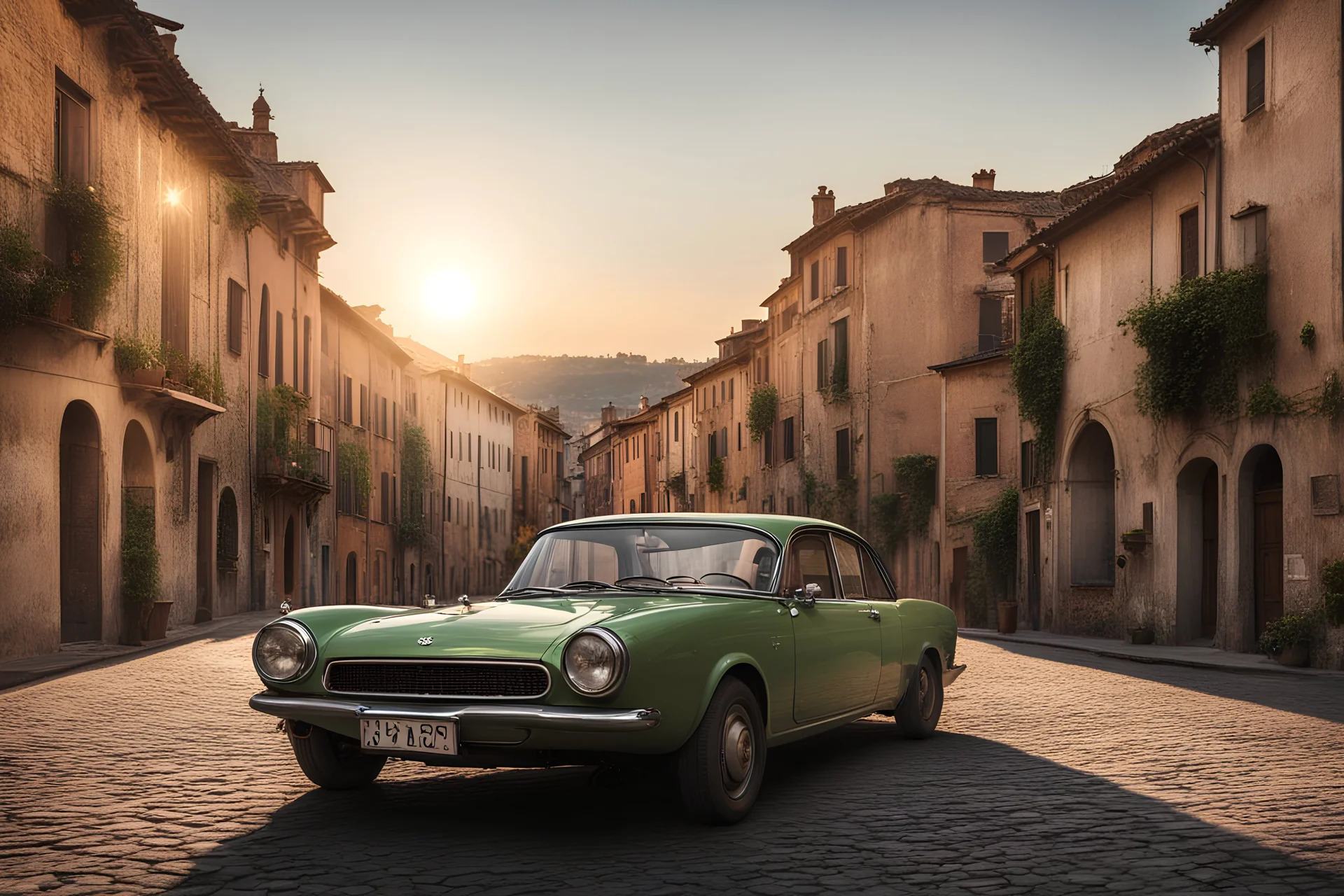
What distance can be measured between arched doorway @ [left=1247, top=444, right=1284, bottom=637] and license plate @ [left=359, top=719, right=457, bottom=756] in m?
17.1

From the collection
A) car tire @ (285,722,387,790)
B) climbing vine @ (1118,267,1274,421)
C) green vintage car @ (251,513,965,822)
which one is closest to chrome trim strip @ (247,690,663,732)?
green vintage car @ (251,513,965,822)

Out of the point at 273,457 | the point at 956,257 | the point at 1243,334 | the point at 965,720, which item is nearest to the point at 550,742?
the point at 965,720

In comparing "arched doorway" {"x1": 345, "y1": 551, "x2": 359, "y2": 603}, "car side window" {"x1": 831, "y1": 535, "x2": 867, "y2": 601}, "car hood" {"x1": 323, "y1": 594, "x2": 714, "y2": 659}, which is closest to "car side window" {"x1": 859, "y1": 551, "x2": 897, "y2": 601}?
"car side window" {"x1": 831, "y1": 535, "x2": 867, "y2": 601}

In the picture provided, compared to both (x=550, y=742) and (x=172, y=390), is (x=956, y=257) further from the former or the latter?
(x=550, y=742)

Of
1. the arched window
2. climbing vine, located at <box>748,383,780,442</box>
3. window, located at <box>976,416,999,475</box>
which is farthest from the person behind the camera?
climbing vine, located at <box>748,383,780,442</box>

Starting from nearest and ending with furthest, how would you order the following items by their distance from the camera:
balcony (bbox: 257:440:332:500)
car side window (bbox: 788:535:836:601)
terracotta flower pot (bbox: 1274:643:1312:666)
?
car side window (bbox: 788:535:836:601) < terracotta flower pot (bbox: 1274:643:1312:666) < balcony (bbox: 257:440:332:500)

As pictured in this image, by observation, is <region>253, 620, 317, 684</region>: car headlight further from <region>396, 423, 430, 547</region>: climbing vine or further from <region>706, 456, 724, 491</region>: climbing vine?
<region>706, 456, 724, 491</region>: climbing vine

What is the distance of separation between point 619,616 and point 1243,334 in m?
Result: 16.6

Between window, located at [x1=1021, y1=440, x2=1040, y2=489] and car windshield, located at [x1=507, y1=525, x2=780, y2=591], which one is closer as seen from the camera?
car windshield, located at [x1=507, y1=525, x2=780, y2=591]

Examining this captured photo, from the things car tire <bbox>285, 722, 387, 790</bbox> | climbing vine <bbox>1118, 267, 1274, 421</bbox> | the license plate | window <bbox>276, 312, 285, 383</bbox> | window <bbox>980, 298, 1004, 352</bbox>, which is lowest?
car tire <bbox>285, 722, 387, 790</bbox>

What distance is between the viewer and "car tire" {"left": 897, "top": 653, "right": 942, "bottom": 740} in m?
9.29

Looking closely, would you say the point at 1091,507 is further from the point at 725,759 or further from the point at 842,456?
the point at 725,759

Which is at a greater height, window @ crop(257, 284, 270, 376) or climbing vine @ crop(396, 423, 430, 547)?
window @ crop(257, 284, 270, 376)

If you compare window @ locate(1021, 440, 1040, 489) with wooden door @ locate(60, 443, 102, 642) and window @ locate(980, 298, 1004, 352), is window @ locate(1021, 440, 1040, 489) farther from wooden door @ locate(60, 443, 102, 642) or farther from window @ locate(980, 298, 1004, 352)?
wooden door @ locate(60, 443, 102, 642)
